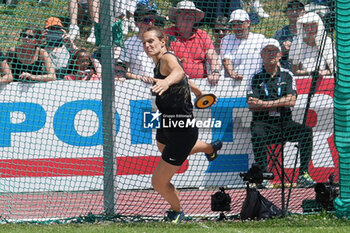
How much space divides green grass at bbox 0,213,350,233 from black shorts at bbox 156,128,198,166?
27.5 inches

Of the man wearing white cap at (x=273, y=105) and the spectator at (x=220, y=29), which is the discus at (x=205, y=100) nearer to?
the man wearing white cap at (x=273, y=105)

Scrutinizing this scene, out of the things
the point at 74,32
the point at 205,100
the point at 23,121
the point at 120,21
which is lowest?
the point at 23,121

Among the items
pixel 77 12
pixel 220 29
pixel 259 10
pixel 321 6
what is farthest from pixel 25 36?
pixel 321 6

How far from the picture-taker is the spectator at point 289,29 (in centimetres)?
802

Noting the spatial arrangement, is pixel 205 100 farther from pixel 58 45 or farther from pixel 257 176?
pixel 58 45

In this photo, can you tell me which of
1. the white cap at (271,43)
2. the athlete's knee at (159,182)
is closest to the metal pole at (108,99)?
the athlete's knee at (159,182)

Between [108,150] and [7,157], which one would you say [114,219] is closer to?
[108,150]

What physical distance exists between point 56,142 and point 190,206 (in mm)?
2049

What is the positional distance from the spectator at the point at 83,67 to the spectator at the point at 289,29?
2.42 m

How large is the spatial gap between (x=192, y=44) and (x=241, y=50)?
2.18ft

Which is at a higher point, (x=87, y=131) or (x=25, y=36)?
(x=25, y=36)

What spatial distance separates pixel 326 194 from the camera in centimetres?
721

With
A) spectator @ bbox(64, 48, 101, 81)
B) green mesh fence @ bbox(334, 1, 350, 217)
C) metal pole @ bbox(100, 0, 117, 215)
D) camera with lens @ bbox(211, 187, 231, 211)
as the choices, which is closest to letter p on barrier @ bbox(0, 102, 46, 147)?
spectator @ bbox(64, 48, 101, 81)

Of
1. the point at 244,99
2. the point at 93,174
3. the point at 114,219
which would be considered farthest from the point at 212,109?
the point at 114,219
